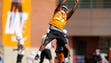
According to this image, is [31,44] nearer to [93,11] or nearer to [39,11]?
[39,11]

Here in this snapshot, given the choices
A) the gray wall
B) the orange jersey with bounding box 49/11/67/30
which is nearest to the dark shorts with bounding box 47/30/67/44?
the orange jersey with bounding box 49/11/67/30

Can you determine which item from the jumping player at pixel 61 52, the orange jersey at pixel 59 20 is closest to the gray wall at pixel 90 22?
the jumping player at pixel 61 52

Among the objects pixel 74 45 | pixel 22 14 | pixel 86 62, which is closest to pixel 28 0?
pixel 22 14

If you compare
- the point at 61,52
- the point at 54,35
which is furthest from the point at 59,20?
the point at 61,52

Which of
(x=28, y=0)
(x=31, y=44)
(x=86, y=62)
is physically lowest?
(x=86, y=62)

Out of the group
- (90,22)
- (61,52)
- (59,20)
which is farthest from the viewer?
(90,22)

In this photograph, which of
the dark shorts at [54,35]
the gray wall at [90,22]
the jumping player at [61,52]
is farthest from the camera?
the gray wall at [90,22]

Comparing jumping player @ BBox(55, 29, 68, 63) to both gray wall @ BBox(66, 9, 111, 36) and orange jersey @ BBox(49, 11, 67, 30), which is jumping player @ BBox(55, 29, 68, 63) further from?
gray wall @ BBox(66, 9, 111, 36)

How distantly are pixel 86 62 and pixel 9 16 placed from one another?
436 inches

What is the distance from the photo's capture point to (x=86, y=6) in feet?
129

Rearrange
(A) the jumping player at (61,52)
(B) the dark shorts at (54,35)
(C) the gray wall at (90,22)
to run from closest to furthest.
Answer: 1. (B) the dark shorts at (54,35)
2. (A) the jumping player at (61,52)
3. (C) the gray wall at (90,22)

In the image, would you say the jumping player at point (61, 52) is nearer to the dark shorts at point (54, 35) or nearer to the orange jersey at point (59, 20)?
the dark shorts at point (54, 35)

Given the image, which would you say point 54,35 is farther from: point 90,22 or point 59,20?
point 90,22

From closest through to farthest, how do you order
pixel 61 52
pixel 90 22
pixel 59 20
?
pixel 59 20 → pixel 61 52 → pixel 90 22
